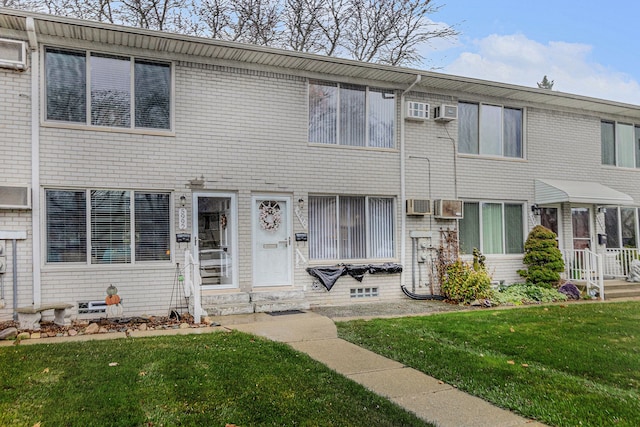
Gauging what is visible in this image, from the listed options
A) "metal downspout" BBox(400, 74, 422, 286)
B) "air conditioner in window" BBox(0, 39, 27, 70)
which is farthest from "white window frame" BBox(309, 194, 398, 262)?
"air conditioner in window" BBox(0, 39, 27, 70)

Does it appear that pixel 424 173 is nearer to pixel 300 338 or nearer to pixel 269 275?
pixel 269 275

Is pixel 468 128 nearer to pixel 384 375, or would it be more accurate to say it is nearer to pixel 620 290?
pixel 620 290

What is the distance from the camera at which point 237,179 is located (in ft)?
32.3

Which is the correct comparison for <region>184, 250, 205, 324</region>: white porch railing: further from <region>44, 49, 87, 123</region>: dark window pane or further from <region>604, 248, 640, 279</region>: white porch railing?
<region>604, 248, 640, 279</region>: white porch railing

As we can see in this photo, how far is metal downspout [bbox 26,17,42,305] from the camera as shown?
8.24 m

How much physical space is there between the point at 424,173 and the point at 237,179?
14.8 ft

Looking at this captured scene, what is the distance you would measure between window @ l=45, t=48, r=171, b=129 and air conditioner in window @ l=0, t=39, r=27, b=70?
45cm

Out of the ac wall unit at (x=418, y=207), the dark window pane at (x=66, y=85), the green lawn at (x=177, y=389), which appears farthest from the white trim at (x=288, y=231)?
the green lawn at (x=177, y=389)

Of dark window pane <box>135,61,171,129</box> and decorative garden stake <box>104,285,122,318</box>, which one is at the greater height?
dark window pane <box>135,61,171,129</box>

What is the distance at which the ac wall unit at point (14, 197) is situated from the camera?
317 inches

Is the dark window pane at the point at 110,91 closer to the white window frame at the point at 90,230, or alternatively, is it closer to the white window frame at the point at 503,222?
the white window frame at the point at 90,230

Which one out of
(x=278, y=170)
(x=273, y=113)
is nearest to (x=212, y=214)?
(x=278, y=170)

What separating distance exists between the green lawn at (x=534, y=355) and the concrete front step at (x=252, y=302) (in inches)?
70.6

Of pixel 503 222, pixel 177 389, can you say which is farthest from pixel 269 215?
pixel 503 222
